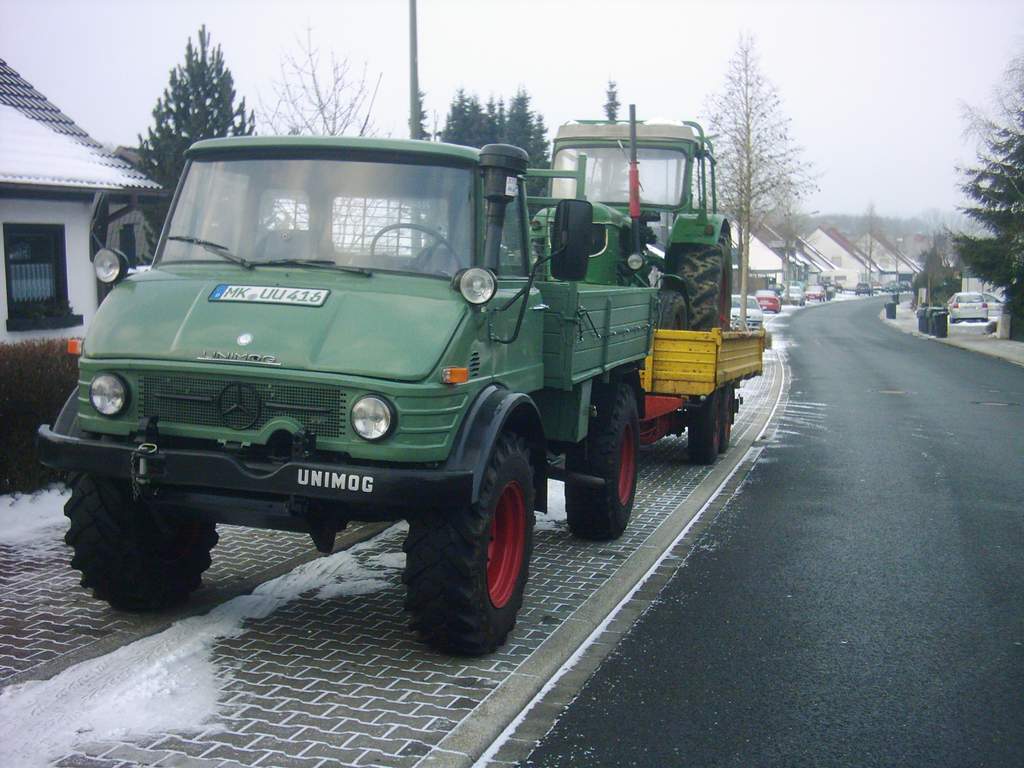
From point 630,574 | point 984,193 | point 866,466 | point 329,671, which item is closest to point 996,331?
point 984,193

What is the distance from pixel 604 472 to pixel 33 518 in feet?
13.7

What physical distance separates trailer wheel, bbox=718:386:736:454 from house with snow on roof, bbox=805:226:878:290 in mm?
141383

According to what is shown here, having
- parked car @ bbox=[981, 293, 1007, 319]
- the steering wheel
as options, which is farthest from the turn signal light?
parked car @ bbox=[981, 293, 1007, 319]

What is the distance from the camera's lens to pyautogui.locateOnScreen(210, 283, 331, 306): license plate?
5309 millimetres

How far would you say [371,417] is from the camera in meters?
4.95

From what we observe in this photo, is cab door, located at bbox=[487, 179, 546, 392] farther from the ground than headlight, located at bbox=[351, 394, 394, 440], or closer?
farther from the ground

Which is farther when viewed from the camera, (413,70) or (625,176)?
(413,70)

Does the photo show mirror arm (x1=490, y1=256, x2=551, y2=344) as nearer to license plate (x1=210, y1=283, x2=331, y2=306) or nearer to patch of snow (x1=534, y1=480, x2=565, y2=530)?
license plate (x1=210, y1=283, x2=331, y2=306)

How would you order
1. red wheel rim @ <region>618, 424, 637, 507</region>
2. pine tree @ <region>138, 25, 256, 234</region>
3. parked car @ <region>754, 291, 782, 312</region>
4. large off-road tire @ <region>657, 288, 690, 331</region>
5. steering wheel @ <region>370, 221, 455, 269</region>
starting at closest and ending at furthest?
steering wheel @ <region>370, 221, 455, 269</region>, red wheel rim @ <region>618, 424, 637, 507</region>, large off-road tire @ <region>657, 288, 690, 331</region>, pine tree @ <region>138, 25, 256, 234</region>, parked car @ <region>754, 291, 782, 312</region>

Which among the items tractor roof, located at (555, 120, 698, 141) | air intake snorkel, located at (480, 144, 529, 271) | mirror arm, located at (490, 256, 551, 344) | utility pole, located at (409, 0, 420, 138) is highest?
utility pole, located at (409, 0, 420, 138)

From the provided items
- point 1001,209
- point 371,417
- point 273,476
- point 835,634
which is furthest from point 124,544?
point 1001,209

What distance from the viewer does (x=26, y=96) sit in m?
18.8

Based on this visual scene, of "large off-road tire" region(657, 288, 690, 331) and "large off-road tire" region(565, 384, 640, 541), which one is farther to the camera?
"large off-road tire" region(657, 288, 690, 331)

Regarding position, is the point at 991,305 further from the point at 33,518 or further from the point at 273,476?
the point at 273,476
